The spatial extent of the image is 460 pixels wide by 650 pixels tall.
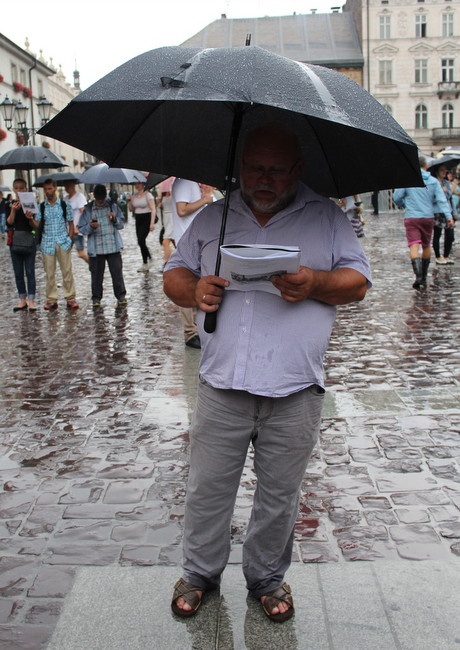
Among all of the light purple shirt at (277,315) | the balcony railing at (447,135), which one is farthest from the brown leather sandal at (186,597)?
the balcony railing at (447,135)

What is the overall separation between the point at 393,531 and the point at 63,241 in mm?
8207

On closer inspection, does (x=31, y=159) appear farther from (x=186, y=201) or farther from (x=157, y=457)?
(x=157, y=457)

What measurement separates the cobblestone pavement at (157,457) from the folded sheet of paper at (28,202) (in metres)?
2.42

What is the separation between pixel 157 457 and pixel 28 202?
6.96 metres

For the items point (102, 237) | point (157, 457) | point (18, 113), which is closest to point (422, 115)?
point (18, 113)

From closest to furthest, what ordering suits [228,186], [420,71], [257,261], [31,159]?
[257,261] → [228,186] → [31,159] → [420,71]

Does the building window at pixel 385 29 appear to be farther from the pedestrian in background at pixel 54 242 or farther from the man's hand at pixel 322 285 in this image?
the man's hand at pixel 322 285

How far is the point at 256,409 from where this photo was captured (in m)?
3.08

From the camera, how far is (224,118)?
11.2ft

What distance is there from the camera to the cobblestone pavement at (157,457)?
3789 millimetres

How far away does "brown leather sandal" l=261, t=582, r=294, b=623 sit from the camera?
320 centimetres

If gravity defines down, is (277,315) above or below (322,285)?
below

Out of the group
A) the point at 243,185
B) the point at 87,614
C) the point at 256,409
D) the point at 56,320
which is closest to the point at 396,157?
the point at 243,185

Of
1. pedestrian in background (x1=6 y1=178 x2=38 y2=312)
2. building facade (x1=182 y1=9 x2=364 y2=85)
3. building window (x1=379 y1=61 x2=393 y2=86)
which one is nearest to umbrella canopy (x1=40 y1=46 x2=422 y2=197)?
pedestrian in background (x1=6 y1=178 x2=38 y2=312)
